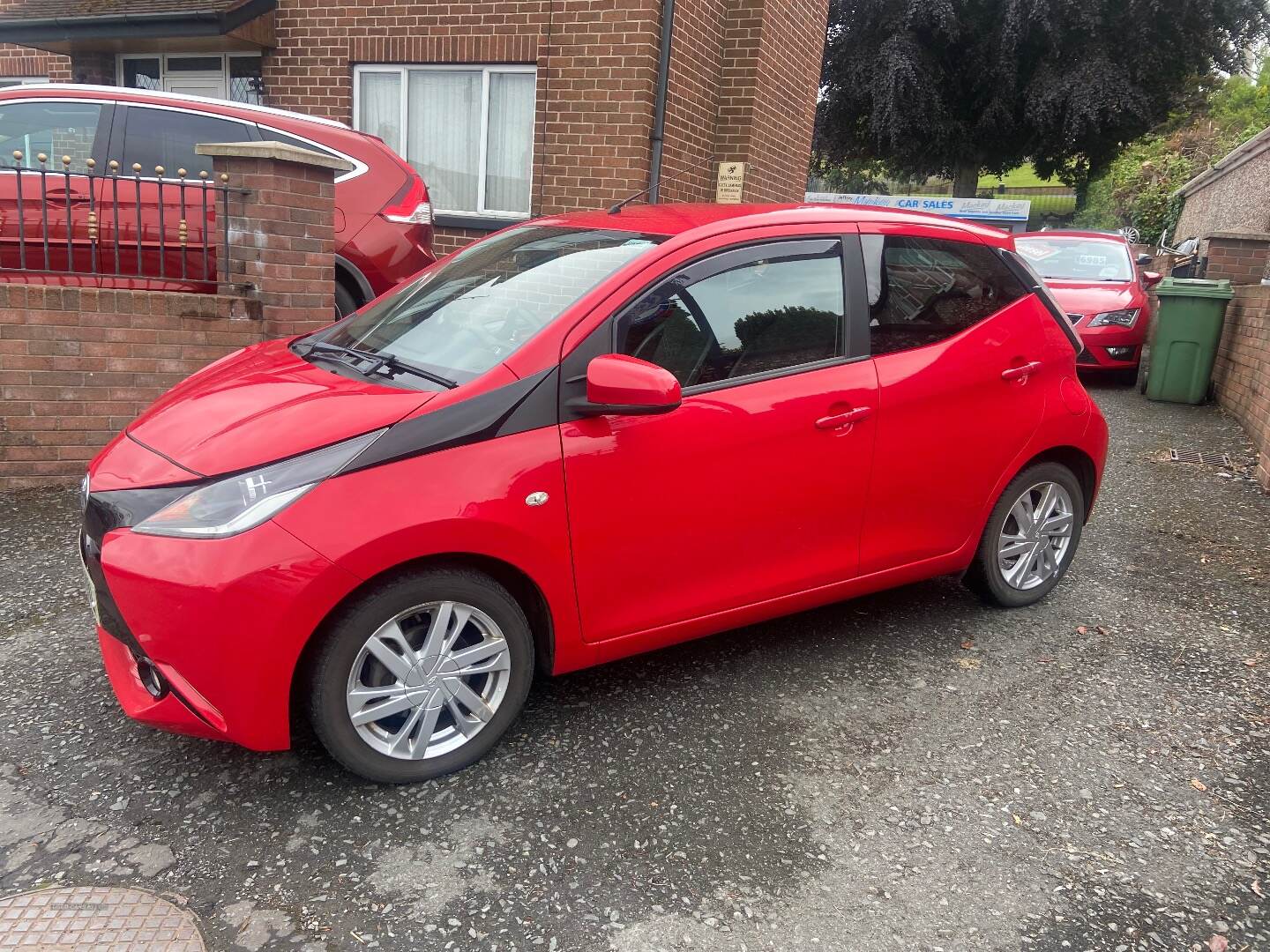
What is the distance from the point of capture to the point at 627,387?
2.91 meters

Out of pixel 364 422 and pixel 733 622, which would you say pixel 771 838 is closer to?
pixel 733 622

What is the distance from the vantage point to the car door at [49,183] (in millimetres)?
5652

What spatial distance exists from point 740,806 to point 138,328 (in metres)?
4.54

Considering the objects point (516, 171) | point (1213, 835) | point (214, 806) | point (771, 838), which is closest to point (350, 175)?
point (516, 171)

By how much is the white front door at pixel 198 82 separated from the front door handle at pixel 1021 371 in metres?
9.59

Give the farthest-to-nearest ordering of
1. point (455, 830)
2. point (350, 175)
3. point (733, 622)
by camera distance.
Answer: point (350, 175), point (733, 622), point (455, 830)

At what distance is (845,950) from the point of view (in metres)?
2.41

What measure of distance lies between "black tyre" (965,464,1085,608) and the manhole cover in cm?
333

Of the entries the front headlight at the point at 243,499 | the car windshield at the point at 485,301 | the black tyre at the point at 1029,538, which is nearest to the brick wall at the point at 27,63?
the car windshield at the point at 485,301

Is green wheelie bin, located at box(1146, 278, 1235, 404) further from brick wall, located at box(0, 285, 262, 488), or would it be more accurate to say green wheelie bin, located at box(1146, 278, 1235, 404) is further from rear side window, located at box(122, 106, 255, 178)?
brick wall, located at box(0, 285, 262, 488)

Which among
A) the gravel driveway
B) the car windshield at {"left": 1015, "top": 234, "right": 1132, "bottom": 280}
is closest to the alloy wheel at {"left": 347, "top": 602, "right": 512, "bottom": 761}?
the gravel driveway

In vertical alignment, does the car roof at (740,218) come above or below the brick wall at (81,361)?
above

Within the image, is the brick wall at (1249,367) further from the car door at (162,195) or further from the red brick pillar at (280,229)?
the car door at (162,195)

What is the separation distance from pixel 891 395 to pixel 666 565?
1124 millimetres
